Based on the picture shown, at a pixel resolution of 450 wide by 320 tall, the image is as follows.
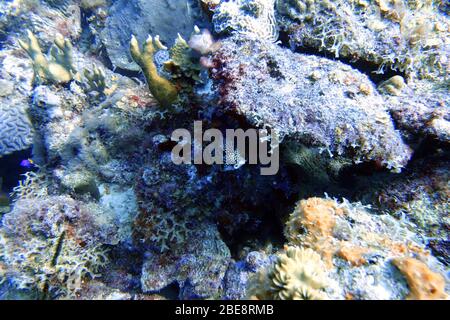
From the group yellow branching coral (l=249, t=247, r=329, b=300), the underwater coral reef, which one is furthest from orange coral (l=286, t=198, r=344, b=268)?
yellow branching coral (l=249, t=247, r=329, b=300)

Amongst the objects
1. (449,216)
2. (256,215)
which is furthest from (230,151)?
(449,216)

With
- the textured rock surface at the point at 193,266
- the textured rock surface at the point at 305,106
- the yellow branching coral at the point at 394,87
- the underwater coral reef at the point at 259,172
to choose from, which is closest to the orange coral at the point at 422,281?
the underwater coral reef at the point at 259,172

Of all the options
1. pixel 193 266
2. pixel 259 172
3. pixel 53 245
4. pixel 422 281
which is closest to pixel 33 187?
pixel 53 245

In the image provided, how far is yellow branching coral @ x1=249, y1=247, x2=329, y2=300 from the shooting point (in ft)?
5.20

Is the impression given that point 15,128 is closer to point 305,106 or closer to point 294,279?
point 305,106

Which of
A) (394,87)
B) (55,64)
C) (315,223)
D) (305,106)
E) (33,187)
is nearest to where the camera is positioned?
(315,223)

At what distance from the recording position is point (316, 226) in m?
2.19

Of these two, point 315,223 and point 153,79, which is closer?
point 315,223

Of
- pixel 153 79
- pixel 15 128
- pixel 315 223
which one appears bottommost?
pixel 315 223

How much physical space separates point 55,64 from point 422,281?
522cm

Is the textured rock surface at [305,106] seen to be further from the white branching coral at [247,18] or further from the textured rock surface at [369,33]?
the textured rock surface at [369,33]

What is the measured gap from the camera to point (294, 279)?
1.62m

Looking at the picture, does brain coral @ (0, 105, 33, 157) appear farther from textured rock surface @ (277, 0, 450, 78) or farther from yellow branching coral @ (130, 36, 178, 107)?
Answer: textured rock surface @ (277, 0, 450, 78)
